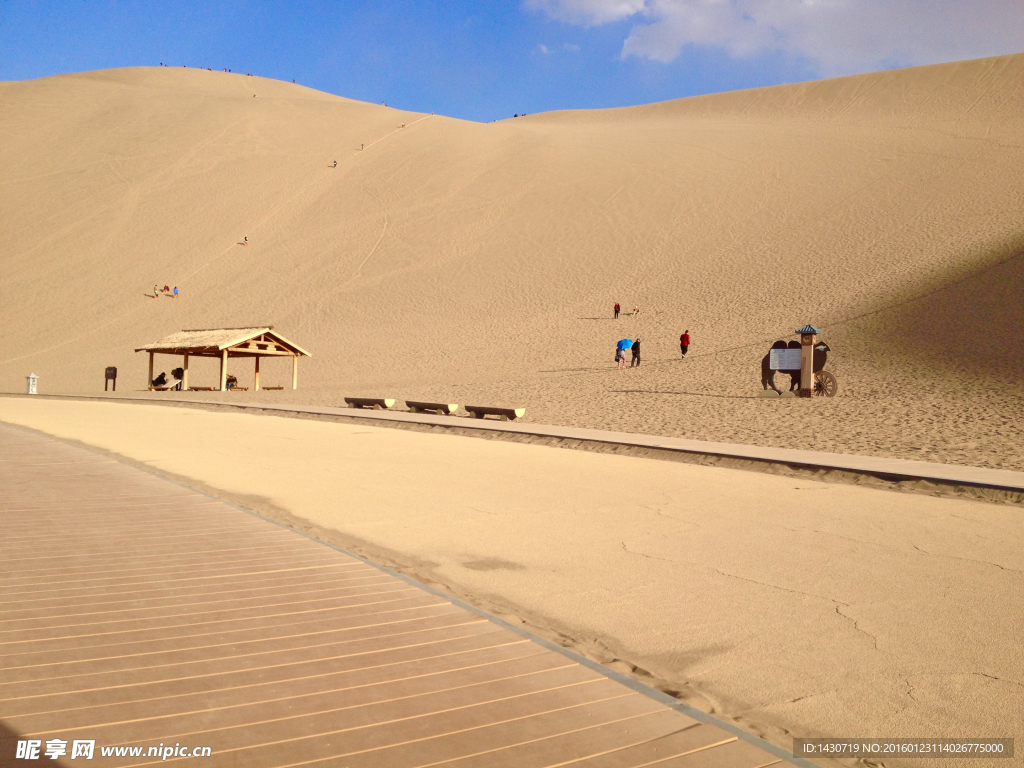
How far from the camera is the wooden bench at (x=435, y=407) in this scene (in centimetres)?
1943

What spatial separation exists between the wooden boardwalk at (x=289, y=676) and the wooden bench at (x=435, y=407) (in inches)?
557

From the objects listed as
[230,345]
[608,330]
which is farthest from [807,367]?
[230,345]

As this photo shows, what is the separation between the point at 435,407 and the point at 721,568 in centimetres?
1480

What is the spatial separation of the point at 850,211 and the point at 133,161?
55126mm

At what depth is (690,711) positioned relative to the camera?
3045 mm

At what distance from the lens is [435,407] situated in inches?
783

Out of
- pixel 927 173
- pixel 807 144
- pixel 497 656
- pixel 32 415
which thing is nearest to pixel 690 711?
pixel 497 656

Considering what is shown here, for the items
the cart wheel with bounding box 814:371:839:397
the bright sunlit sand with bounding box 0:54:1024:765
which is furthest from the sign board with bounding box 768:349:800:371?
the bright sunlit sand with bounding box 0:54:1024:765

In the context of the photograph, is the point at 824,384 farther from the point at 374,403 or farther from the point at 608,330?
the point at 608,330

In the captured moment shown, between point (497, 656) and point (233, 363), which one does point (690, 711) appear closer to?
point (497, 656)

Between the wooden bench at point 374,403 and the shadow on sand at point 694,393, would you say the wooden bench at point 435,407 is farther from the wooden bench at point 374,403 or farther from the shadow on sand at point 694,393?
the shadow on sand at point 694,393

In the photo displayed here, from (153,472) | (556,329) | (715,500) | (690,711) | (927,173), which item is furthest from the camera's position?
(927,173)

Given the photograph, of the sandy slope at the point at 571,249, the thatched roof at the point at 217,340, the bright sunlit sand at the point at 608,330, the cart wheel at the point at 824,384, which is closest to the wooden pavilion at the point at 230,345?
the thatched roof at the point at 217,340

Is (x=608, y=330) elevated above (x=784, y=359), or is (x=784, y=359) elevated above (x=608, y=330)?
(x=608, y=330)
